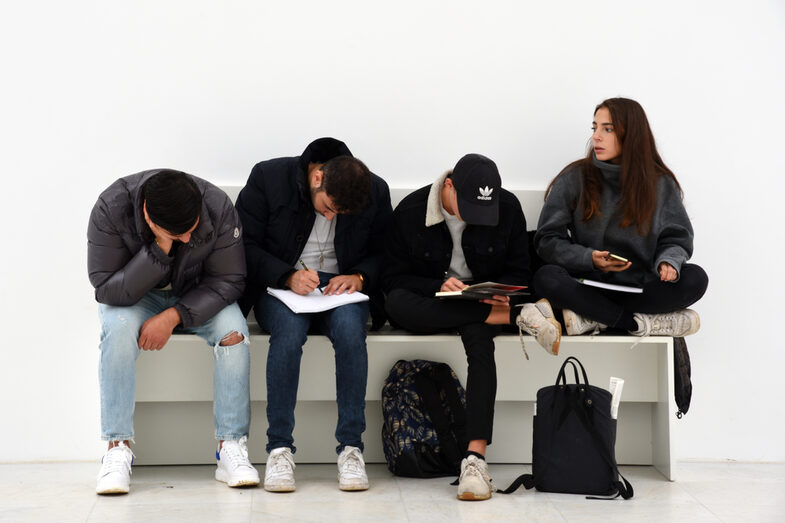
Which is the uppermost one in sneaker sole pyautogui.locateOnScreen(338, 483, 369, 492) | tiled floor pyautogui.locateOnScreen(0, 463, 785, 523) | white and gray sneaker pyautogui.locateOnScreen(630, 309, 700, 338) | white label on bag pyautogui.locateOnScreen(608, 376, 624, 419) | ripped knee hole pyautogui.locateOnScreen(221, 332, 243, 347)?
white and gray sneaker pyautogui.locateOnScreen(630, 309, 700, 338)

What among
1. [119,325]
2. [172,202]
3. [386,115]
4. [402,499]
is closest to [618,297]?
[402,499]

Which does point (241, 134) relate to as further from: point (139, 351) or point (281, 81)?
point (139, 351)

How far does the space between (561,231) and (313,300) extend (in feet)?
3.08

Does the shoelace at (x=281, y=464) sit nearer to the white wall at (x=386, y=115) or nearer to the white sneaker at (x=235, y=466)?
the white sneaker at (x=235, y=466)

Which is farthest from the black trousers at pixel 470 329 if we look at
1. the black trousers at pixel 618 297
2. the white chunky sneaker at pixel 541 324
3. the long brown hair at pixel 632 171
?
the long brown hair at pixel 632 171

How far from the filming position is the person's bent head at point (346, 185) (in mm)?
2836

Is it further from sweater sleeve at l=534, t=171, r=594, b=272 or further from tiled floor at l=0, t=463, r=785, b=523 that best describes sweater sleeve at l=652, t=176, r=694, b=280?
tiled floor at l=0, t=463, r=785, b=523

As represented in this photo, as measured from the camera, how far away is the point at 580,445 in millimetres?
2844

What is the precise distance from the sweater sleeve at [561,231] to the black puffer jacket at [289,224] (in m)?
0.60

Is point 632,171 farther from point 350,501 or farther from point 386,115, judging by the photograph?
point 350,501

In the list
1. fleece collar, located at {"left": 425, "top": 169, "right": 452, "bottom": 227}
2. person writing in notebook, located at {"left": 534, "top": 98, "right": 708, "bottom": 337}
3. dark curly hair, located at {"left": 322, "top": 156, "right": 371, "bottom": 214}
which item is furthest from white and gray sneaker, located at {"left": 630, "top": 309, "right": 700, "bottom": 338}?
dark curly hair, located at {"left": 322, "top": 156, "right": 371, "bottom": 214}

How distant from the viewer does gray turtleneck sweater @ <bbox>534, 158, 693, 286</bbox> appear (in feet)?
10.5

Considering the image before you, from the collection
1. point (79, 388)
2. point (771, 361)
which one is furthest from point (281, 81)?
point (771, 361)

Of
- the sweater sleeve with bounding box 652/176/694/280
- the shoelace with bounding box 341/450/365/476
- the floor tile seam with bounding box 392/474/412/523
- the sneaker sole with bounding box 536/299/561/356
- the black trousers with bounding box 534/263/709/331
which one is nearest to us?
the floor tile seam with bounding box 392/474/412/523
